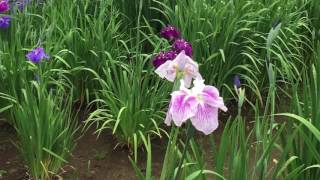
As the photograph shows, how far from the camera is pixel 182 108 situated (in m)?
1.30

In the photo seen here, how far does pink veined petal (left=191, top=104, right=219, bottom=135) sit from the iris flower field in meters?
0.53

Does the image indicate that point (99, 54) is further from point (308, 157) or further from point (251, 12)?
point (308, 157)

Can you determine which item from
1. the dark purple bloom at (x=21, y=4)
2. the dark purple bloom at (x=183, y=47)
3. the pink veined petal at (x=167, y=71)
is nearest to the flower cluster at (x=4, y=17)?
the dark purple bloom at (x=21, y=4)

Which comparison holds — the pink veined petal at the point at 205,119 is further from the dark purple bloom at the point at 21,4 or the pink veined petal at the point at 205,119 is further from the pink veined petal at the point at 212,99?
the dark purple bloom at the point at 21,4

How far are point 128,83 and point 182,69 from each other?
126 centimetres

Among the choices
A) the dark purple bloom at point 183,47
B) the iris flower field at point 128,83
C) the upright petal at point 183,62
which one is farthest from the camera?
the iris flower field at point 128,83

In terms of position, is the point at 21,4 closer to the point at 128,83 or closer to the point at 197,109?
the point at 128,83

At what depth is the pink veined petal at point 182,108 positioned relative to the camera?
1.29m

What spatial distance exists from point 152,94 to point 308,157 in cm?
105

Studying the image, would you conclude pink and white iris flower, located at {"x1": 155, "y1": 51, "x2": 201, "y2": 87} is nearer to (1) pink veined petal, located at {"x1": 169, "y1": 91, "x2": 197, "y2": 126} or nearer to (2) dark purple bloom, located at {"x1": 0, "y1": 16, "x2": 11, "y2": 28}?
(1) pink veined petal, located at {"x1": 169, "y1": 91, "x2": 197, "y2": 126}

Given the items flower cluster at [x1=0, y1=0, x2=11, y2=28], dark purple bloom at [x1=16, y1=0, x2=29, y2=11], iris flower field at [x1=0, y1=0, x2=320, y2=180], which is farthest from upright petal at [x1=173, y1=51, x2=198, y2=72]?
dark purple bloom at [x1=16, y1=0, x2=29, y2=11]

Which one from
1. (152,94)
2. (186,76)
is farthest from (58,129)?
(186,76)

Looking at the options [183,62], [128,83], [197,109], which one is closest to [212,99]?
[197,109]

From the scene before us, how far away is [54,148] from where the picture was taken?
2.54 meters
